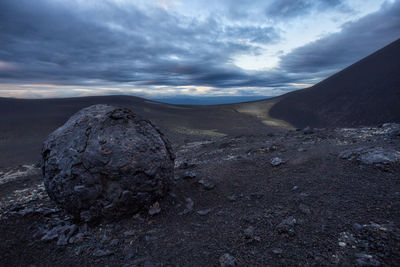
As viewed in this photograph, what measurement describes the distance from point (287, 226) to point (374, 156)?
12.5ft

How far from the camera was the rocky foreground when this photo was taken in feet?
9.55

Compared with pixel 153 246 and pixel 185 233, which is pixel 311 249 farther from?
pixel 153 246

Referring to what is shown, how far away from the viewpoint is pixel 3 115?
111 feet

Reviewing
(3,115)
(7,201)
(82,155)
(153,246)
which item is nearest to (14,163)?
(7,201)

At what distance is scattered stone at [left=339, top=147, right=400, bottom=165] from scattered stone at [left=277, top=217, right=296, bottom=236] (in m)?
3.33

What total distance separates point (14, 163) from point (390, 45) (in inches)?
2334

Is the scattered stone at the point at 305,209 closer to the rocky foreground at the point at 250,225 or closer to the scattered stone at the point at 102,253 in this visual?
the rocky foreground at the point at 250,225

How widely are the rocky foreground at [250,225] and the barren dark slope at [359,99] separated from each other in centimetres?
2245

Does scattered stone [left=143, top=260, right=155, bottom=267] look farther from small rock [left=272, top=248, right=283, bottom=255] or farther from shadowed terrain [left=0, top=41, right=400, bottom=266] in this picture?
small rock [left=272, top=248, right=283, bottom=255]

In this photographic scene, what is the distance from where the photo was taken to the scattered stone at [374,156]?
497 cm

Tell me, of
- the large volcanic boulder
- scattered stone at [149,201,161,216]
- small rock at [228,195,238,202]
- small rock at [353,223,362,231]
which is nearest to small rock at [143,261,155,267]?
scattered stone at [149,201,161,216]

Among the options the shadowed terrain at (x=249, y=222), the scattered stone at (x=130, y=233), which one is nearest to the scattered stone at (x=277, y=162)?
the shadowed terrain at (x=249, y=222)

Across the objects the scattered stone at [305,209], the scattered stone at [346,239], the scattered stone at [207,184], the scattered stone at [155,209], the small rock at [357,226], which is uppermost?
the small rock at [357,226]

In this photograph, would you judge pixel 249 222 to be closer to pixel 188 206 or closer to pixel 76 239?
pixel 188 206
